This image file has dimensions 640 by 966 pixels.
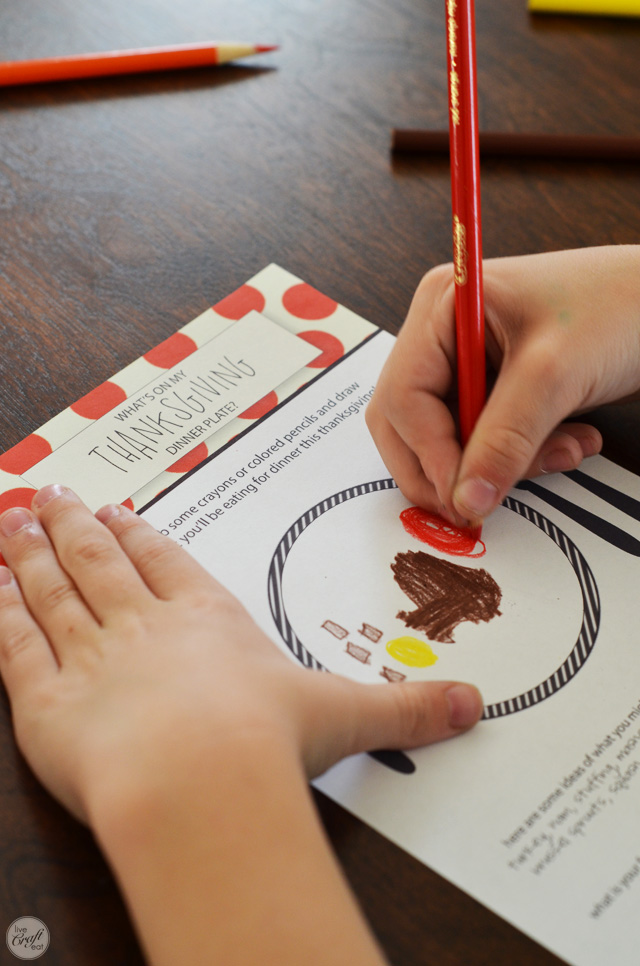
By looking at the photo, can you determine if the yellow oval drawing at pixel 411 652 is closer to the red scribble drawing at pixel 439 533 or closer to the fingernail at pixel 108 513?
the red scribble drawing at pixel 439 533

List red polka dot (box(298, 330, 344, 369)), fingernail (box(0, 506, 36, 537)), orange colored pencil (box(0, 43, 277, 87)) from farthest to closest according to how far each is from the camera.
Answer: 1. orange colored pencil (box(0, 43, 277, 87))
2. red polka dot (box(298, 330, 344, 369))
3. fingernail (box(0, 506, 36, 537))

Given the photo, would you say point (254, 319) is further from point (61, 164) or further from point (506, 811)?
point (506, 811)

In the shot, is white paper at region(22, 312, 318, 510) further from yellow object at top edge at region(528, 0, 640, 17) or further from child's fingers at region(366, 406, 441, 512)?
yellow object at top edge at region(528, 0, 640, 17)

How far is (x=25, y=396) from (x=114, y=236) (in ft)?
0.57

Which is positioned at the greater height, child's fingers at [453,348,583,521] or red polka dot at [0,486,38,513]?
child's fingers at [453,348,583,521]

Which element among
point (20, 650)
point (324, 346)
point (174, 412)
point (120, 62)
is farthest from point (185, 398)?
point (120, 62)

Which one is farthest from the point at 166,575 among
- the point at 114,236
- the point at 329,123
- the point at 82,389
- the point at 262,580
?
the point at 329,123

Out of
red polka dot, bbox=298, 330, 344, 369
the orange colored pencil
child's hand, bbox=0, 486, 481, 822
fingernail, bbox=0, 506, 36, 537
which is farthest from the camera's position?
the orange colored pencil

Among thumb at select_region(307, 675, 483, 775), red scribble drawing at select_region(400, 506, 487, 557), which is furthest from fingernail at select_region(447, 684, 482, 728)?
red scribble drawing at select_region(400, 506, 487, 557)

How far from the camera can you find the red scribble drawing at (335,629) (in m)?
0.49

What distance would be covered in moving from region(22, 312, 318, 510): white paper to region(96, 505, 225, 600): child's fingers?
22mm

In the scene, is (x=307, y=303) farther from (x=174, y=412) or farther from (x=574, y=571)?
(x=574, y=571)

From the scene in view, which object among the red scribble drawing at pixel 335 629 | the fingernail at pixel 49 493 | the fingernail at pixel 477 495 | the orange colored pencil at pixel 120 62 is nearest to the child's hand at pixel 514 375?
the fingernail at pixel 477 495

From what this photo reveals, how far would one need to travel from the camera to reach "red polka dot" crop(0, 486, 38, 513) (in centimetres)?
54
